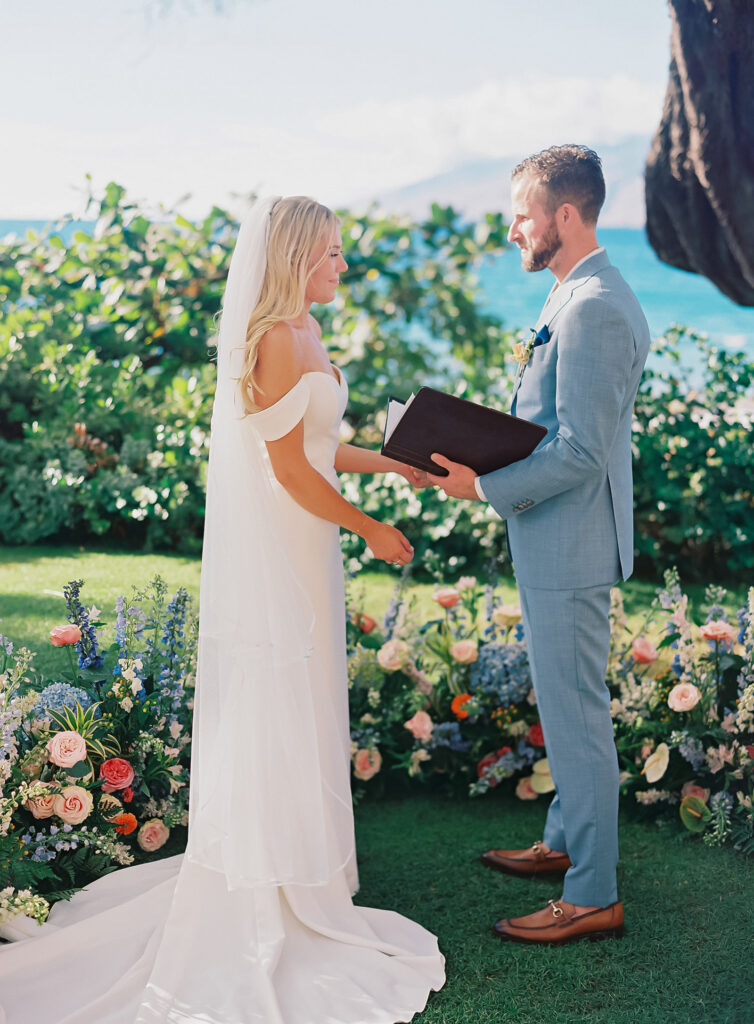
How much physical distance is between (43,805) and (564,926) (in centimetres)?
157

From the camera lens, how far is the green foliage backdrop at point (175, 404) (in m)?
5.77

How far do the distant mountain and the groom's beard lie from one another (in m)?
54.3

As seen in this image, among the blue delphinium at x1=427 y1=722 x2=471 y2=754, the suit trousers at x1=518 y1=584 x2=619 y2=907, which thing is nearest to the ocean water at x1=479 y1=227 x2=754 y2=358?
the blue delphinium at x1=427 y1=722 x2=471 y2=754

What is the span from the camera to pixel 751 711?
357 centimetres

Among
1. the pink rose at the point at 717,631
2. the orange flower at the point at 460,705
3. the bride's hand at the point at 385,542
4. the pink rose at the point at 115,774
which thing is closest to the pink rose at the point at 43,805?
the pink rose at the point at 115,774

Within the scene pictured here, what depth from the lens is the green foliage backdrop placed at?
18.9 feet

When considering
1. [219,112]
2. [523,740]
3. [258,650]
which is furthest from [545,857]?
[219,112]

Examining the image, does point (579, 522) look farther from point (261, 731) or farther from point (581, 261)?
point (261, 731)

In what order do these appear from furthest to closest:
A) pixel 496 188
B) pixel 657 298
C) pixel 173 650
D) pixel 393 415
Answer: pixel 496 188 → pixel 657 298 → pixel 173 650 → pixel 393 415

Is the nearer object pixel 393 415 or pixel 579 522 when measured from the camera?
pixel 579 522

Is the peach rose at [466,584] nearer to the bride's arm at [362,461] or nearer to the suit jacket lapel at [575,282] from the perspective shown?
→ the bride's arm at [362,461]

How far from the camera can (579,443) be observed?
9.14 feet

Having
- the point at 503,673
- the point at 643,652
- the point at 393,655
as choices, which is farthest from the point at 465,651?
the point at 643,652

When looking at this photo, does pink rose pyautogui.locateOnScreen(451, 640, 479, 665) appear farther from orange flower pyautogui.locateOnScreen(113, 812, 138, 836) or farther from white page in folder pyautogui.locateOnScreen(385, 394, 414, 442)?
orange flower pyautogui.locateOnScreen(113, 812, 138, 836)
